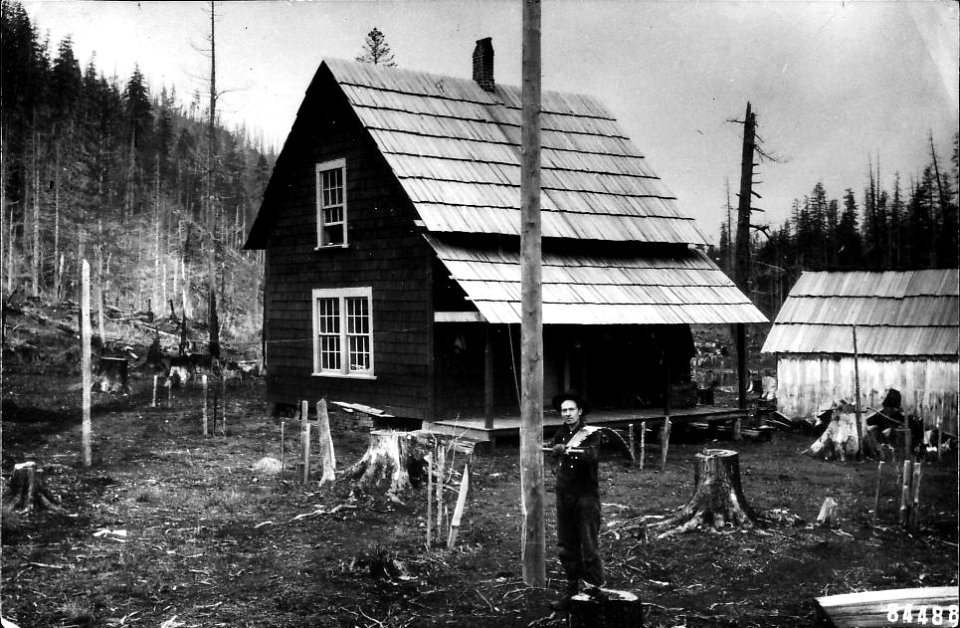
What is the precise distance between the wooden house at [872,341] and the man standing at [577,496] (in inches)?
89.3

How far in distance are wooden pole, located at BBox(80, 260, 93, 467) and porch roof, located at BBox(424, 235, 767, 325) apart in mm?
4723

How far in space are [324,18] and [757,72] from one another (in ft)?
11.9

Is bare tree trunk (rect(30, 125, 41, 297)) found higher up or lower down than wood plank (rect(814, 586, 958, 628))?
higher up

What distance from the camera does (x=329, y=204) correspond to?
12.5 meters

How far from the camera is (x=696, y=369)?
11555 mm

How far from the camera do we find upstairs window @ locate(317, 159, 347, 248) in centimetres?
1205

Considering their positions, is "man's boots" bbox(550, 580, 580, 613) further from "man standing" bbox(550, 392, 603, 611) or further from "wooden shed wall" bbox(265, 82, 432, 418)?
"wooden shed wall" bbox(265, 82, 432, 418)

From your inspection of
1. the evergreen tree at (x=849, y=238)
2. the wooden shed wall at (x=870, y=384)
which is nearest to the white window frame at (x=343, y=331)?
the wooden shed wall at (x=870, y=384)

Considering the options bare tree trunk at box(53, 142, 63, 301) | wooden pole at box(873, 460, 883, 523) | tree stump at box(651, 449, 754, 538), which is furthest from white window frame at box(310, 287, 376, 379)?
Answer: wooden pole at box(873, 460, 883, 523)

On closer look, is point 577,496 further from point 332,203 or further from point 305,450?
point 332,203

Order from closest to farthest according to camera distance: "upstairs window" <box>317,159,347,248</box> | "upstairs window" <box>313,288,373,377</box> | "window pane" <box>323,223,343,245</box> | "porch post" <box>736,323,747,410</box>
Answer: "porch post" <box>736,323,747,410</box>
"upstairs window" <box>317,159,347,248</box>
"upstairs window" <box>313,288,373,377</box>
"window pane" <box>323,223,343,245</box>

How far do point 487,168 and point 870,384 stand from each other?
6555 mm

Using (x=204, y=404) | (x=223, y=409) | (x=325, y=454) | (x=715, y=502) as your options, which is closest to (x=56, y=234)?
(x=204, y=404)

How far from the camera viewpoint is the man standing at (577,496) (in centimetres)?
582
